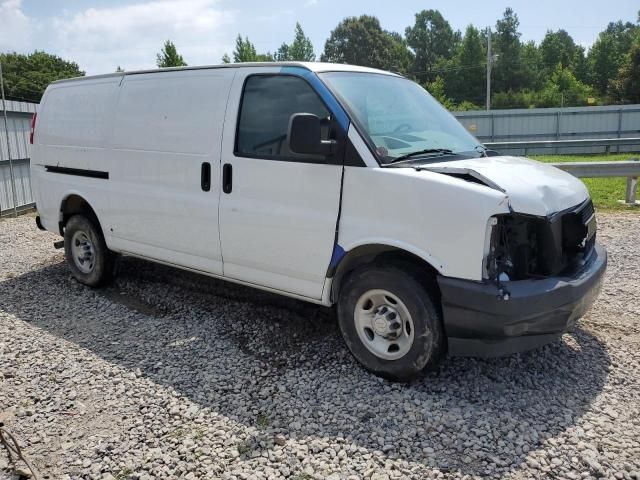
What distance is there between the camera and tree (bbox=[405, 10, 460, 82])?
9574 cm

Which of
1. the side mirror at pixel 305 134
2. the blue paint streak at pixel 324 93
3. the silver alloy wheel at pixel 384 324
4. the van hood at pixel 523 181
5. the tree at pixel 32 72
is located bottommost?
the silver alloy wheel at pixel 384 324

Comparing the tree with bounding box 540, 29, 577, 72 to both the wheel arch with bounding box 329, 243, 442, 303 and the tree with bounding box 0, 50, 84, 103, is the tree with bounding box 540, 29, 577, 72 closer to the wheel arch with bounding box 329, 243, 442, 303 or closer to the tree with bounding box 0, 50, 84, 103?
the tree with bounding box 0, 50, 84, 103

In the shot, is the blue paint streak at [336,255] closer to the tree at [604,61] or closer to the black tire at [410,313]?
the black tire at [410,313]

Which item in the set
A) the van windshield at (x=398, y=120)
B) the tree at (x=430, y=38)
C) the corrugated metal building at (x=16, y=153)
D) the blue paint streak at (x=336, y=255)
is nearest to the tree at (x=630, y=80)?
the tree at (x=430, y=38)

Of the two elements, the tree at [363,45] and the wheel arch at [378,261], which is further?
the tree at [363,45]

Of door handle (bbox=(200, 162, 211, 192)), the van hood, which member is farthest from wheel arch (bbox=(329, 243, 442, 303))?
door handle (bbox=(200, 162, 211, 192))

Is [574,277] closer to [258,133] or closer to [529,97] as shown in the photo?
[258,133]

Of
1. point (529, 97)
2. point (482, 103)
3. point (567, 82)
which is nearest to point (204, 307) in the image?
point (529, 97)

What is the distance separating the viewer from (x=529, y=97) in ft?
175

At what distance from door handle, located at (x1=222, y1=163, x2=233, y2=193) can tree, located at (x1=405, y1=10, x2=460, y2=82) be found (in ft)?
316

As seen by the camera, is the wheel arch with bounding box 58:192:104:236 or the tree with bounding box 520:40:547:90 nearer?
the wheel arch with bounding box 58:192:104:236

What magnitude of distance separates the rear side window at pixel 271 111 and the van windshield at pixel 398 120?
0.65ft

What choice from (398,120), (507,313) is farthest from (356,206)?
(507,313)

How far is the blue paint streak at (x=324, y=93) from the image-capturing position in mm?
3898
